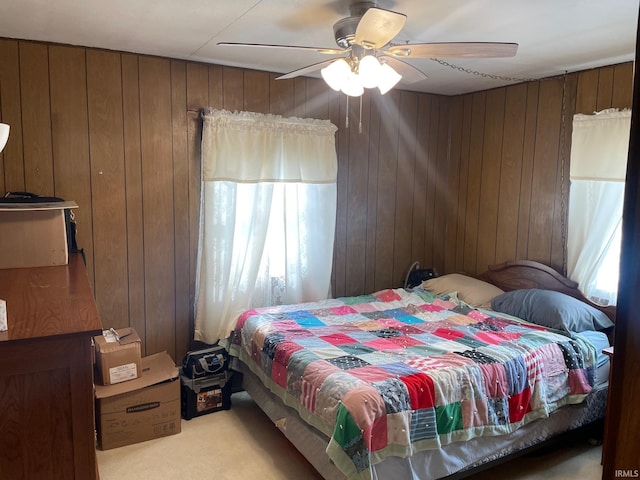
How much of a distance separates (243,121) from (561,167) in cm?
235

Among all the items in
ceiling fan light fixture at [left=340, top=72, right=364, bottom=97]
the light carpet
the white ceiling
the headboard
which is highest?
the white ceiling

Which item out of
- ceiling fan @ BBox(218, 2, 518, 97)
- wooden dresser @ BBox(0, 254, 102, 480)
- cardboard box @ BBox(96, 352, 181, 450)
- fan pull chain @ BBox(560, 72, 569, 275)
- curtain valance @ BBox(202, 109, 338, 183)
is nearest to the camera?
wooden dresser @ BBox(0, 254, 102, 480)

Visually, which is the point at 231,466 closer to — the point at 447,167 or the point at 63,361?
the point at 63,361

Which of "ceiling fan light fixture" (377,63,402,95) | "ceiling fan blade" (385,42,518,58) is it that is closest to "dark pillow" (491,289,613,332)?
"ceiling fan blade" (385,42,518,58)

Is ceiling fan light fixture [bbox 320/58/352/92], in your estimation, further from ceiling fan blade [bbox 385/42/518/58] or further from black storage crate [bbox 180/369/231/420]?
black storage crate [bbox 180/369/231/420]

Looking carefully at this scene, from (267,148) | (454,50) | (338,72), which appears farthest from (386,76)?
(267,148)

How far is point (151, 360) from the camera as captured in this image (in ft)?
10.5

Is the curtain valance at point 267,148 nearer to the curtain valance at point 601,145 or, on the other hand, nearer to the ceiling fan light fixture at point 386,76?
the ceiling fan light fixture at point 386,76

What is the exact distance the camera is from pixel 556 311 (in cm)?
308

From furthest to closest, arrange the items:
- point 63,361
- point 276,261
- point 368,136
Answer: point 368,136 → point 276,261 → point 63,361

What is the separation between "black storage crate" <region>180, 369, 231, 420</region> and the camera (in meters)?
3.12

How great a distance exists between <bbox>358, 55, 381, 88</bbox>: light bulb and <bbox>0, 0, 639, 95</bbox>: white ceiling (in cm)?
34

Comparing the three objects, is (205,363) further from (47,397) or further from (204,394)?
(47,397)

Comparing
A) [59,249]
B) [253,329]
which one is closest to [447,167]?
[253,329]
